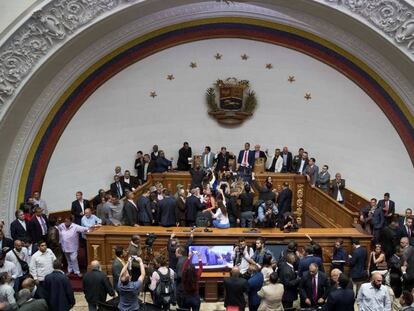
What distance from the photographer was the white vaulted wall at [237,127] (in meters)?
14.1

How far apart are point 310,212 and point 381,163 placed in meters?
2.51

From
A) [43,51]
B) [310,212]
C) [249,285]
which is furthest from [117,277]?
[310,212]

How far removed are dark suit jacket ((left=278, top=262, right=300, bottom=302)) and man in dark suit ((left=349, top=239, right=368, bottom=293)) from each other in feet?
4.64

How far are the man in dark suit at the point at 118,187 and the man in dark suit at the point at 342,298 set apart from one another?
7.36 m

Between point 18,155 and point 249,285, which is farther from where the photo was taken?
point 18,155

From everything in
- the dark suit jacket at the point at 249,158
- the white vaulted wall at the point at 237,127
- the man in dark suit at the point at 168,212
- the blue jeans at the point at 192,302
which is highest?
the white vaulted wall at the point at 237,127

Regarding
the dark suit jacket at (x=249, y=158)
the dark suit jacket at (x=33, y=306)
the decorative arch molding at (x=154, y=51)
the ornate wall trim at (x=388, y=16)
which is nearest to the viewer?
the dark suit jacket at (x=33, y=306)

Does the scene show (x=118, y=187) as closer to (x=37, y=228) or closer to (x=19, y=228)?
(x=37, y=228)

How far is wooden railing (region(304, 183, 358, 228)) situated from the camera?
39.7 feet

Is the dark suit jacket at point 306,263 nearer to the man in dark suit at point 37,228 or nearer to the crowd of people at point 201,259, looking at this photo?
the crowd of people at point 201,259

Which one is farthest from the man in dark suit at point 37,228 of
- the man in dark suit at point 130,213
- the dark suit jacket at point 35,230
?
the man in dark suit at point 130,213

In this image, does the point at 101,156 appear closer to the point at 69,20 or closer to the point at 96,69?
the point at 96,69

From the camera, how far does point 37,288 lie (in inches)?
291

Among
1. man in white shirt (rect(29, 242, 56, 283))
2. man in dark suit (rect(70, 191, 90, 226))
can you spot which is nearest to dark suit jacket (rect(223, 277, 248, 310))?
man in white shirt (rect(29, 242, 56, 283))
